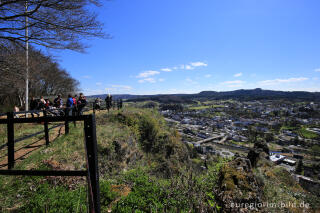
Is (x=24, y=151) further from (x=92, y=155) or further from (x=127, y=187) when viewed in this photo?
(x=92, y=155)

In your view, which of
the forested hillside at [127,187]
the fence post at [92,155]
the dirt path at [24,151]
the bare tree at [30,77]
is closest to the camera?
the fence post at [92,155]

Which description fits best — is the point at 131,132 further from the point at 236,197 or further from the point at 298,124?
the point at 298,124

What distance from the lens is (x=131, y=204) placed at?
3.08m

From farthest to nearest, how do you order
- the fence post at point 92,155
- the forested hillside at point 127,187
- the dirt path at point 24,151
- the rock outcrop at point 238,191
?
the dirt path at point 24,151 → the rock outcrop at point 238,191 → the forested hillside at point 127,187 → the fence post at point 92,155

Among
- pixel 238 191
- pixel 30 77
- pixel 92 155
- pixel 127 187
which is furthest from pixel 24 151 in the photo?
pixel 30 77

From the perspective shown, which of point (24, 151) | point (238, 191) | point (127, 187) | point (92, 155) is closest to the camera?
point (92, 155)

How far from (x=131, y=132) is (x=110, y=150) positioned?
10.5 feet

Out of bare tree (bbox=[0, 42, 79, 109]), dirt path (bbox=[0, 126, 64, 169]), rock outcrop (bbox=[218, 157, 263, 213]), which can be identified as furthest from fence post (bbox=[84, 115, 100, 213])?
bare tree (bbox=[0, 42, 79, 109])

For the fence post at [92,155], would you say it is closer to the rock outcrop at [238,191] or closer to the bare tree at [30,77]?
the rock outcrop at [238,191]

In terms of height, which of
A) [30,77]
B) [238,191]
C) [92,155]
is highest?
[30,77]

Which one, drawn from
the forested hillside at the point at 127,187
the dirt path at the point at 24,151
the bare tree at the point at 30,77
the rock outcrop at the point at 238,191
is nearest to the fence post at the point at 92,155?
the forested hillside at the point at 127,187

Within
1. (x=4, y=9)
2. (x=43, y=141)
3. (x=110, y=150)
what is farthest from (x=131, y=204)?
(x=4, y=9)

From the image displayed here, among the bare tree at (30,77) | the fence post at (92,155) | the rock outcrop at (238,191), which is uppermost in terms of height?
the bare tree at (30,77)

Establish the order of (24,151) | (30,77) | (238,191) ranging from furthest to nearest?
(30,77), (24,151), (238,191)
